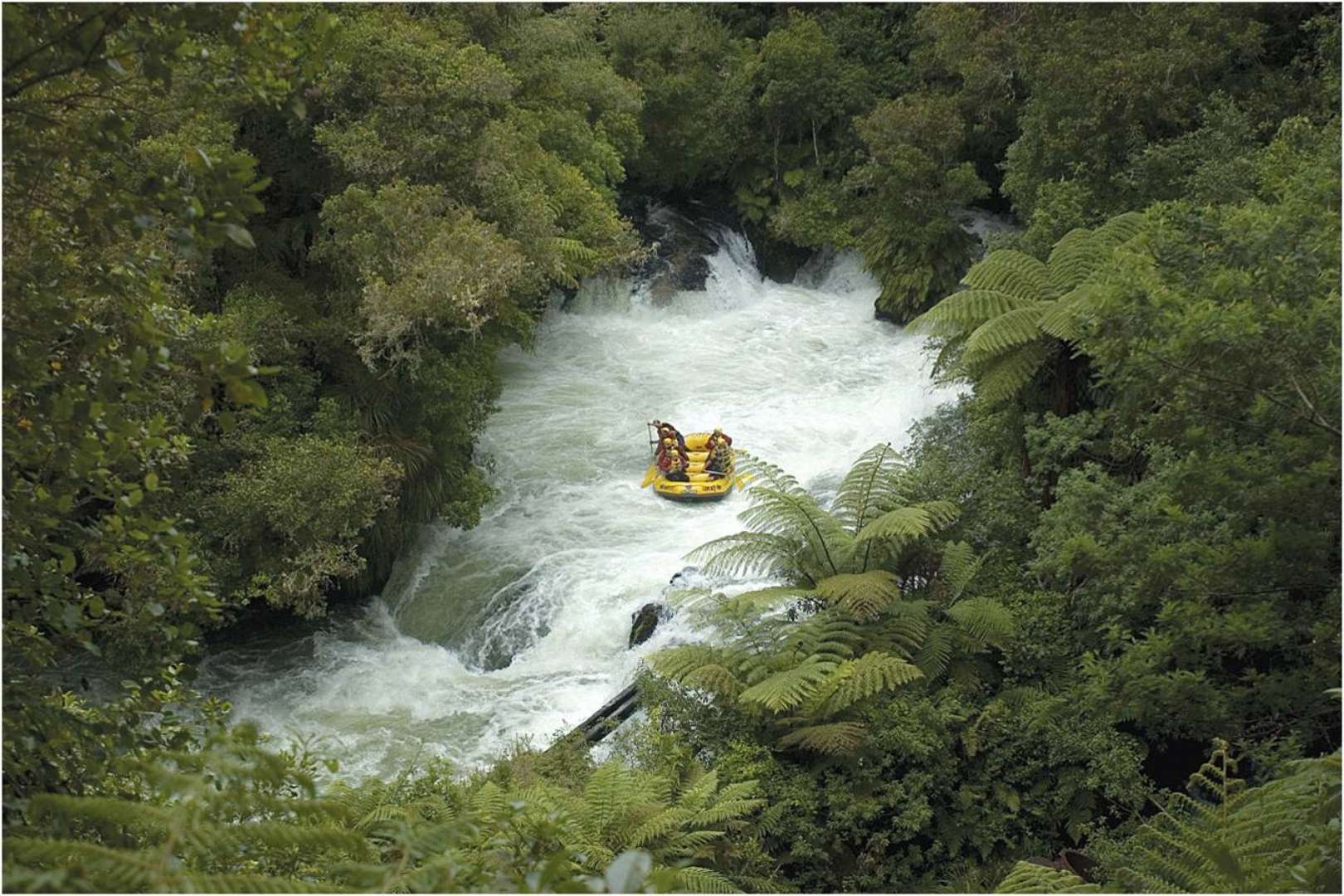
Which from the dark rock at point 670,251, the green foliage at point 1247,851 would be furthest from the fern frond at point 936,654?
the dark rock at point 670,251

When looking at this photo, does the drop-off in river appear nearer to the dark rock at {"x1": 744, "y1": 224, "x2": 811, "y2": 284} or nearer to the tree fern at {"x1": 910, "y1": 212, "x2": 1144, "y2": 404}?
the dark rock at {"x1": 744, "y1": 224, "x2": 811, "y2": 284}

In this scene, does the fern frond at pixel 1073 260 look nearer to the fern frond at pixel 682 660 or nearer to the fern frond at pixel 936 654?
the fern frond at pixel 936 654

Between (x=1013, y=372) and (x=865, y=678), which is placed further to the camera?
(x=1013, y=372)

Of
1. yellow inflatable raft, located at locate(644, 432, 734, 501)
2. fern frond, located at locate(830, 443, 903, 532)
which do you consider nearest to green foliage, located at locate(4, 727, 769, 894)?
fern frond, located at locate(830, 443, 903, 532)

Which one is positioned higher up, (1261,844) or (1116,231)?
(1116,231)

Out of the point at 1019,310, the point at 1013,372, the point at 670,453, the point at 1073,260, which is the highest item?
the point at 1073,260

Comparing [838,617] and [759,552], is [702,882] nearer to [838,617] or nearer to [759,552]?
[838,617]

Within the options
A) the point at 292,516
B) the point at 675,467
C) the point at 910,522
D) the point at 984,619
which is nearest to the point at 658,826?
the point at 984,619

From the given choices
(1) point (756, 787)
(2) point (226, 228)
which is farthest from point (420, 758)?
(2) point (226, 228)
